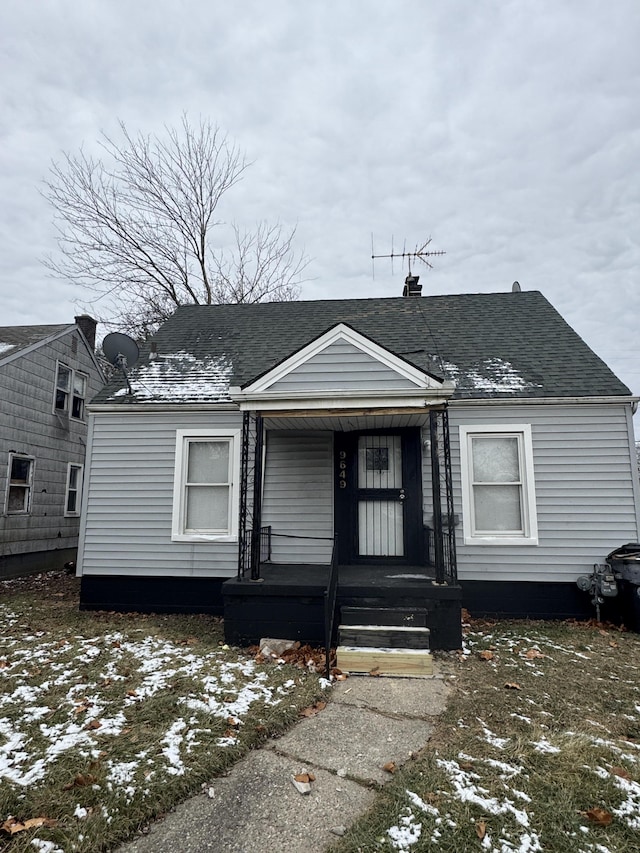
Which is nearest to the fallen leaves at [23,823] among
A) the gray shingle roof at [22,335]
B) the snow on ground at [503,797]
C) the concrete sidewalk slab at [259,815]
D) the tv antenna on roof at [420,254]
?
the concrete sidewalk slab at [259,815]

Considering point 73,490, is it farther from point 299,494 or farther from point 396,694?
point 396,694

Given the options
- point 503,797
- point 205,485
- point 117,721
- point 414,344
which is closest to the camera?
point 503,797

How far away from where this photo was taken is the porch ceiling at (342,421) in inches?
227

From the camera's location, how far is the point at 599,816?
7.70 feet

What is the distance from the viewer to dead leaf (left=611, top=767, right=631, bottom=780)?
274cm

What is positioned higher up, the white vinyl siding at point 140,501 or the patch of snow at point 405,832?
the white vinyl siding at point 140,501

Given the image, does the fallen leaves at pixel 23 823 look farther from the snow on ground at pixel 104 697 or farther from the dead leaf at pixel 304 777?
the dead leaf at pixel 304 777

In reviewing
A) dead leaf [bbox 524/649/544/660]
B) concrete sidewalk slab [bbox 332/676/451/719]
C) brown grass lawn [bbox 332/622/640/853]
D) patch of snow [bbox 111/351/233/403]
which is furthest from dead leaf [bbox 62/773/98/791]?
patch of snow [bbox 111/351/233/403]

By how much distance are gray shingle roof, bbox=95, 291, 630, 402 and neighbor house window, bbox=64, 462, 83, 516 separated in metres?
6.75

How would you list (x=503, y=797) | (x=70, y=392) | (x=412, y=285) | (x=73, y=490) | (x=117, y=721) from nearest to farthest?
(x=503, y=797) < (x=117, y=721) < (x=412, y=285) < (x=70, y=392) < (x=73, y=490)

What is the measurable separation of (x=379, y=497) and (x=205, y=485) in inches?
107

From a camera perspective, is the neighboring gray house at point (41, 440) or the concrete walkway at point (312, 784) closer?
the concrete walkway at point (312, 784)

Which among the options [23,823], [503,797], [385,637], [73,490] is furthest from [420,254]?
[73,490]

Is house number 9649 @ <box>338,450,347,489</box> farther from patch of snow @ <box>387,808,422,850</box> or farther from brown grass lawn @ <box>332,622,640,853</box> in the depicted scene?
patch of snow @ <box>387,808,422,850</box>
